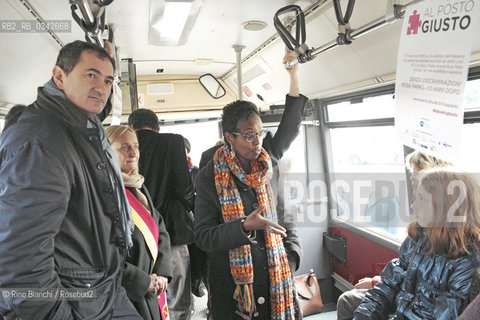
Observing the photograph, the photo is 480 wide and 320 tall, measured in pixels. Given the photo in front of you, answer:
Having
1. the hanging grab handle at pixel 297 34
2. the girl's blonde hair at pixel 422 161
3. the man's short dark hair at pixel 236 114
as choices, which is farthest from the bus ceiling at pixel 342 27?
the girl's blonde hair at pixel 422 161

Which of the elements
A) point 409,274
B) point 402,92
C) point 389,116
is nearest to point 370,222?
point 389,116

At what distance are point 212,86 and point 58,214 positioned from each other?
4.35 meters

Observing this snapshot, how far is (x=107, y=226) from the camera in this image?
1.40 metres

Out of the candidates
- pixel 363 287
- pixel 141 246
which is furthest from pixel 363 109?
pixel 141 246

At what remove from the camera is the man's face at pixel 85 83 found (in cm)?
141

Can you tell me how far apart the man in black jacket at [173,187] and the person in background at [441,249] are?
1.37 metres

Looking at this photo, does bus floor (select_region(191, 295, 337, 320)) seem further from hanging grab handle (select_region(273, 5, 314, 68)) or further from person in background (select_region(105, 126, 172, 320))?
hanging grab handle (select_region(273, 5, 314, 68))

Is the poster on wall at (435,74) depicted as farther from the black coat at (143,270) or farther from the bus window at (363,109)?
the bus window at (363,109)

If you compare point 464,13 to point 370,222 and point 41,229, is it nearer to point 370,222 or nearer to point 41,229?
point 41,229

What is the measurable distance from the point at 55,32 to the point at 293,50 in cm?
191

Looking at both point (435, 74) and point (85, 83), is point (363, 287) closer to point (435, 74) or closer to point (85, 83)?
point (435, 74)

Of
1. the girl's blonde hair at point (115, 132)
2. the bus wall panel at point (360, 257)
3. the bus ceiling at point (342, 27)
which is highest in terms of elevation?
the bus ceiling at point (342, 27)

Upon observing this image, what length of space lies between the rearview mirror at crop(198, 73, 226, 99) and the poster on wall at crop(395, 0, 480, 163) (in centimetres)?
422

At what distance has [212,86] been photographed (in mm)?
5324
